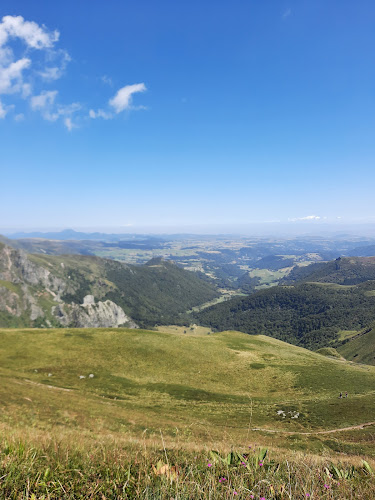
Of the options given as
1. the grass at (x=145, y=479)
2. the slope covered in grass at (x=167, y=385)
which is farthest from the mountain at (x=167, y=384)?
the grass at (x=145, y=479)

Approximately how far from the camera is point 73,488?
422cm

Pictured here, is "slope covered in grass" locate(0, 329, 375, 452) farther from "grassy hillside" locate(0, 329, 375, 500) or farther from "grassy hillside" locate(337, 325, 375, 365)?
"grassy hillside" locate(337, 325, 375, 365)

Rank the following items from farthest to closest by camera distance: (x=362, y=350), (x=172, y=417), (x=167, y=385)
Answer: (x=362, y=350) → (x=167, y=385) → (x=172, y=417)

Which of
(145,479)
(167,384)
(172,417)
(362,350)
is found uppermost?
(145,479)

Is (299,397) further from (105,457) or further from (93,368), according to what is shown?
(105,457)

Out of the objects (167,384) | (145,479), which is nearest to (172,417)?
(167,384)

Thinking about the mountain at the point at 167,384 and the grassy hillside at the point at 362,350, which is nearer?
the mountain at the point at 167,384

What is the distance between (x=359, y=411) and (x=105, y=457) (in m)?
47.5

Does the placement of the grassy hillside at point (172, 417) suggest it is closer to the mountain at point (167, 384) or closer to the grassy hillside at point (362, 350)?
the mountain at point (167, 384)

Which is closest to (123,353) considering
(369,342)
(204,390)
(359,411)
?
(204,390)

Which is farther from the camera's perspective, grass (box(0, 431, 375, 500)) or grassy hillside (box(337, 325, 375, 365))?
grassy hillside (box(337, 325, 375, 365))

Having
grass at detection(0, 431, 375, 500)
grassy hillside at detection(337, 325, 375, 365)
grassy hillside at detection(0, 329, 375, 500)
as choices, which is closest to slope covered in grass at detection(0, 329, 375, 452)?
grassy hillside at detection(0, 329, 375, 500)

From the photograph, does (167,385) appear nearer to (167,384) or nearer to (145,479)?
(167,384)

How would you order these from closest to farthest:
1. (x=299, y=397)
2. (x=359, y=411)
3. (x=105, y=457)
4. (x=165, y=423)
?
(x=105, y=457) → (x=165, y=423) → (x=359, y=411) → (x=299, y=397)
